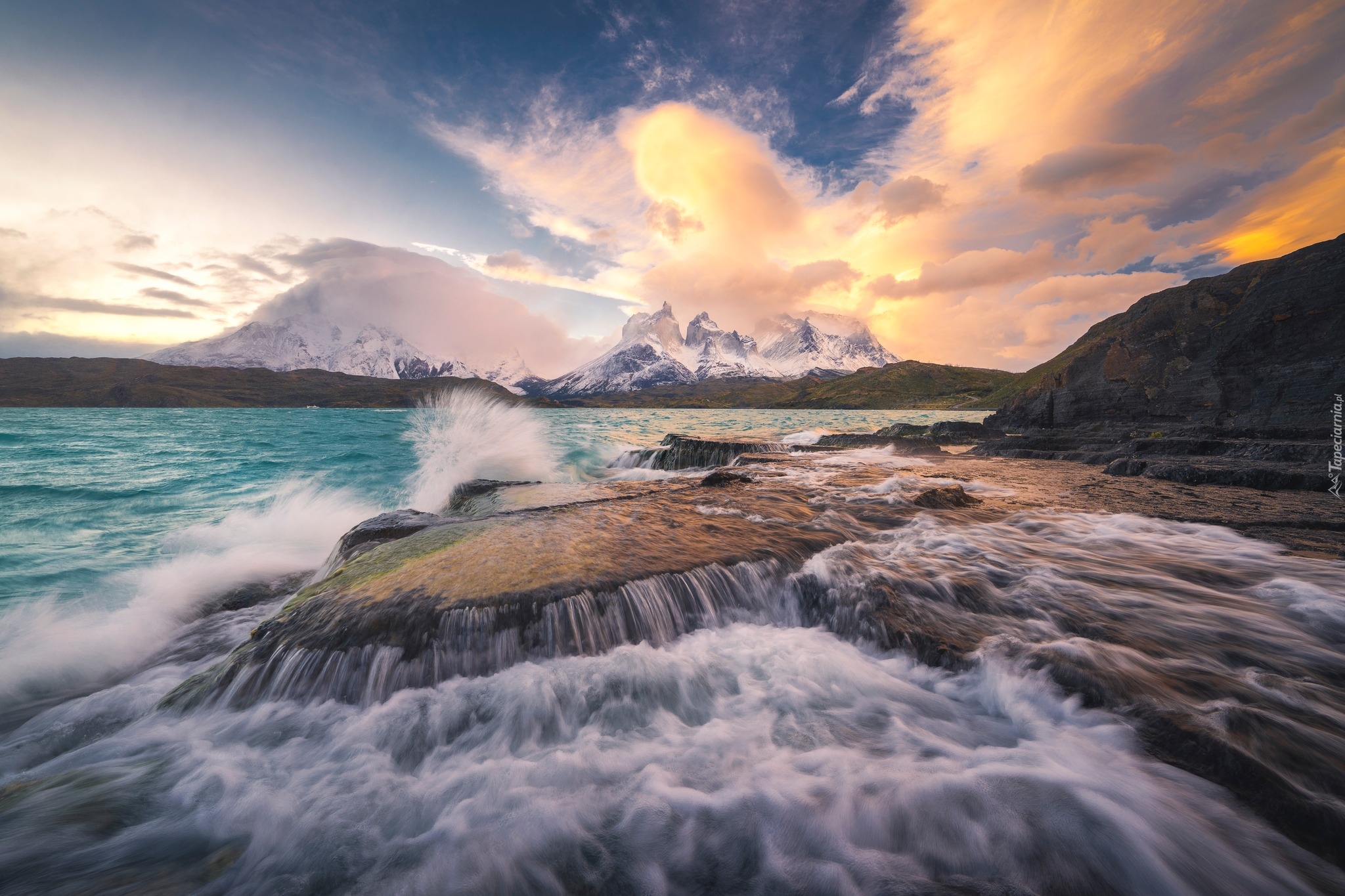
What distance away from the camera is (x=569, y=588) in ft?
17.8

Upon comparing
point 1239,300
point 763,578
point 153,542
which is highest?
point 1239,300

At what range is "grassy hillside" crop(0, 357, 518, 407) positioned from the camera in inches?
5276

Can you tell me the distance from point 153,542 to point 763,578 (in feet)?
48.4

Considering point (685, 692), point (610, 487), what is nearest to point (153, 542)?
point (610, 487)

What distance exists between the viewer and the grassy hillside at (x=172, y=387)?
134 metres

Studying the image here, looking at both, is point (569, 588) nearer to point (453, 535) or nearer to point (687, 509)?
point (453, 535)

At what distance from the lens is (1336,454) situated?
11234 mm

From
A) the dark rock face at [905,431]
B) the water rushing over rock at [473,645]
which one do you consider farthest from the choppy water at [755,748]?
the dark rock face at [905,431]

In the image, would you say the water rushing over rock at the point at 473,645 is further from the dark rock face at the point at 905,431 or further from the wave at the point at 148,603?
the dark rock face at the point at 905,431

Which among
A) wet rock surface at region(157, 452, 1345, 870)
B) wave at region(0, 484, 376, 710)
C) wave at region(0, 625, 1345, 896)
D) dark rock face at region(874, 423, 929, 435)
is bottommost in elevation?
wave at region(0, 484, 376, 710)

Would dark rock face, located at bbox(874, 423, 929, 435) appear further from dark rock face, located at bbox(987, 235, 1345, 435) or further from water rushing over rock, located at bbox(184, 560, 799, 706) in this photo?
water rushing over rock, located at bbox(184, 560, 799, 706)

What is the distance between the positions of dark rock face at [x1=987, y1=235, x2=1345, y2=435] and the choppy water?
1562 centimetres

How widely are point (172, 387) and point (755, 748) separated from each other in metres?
224

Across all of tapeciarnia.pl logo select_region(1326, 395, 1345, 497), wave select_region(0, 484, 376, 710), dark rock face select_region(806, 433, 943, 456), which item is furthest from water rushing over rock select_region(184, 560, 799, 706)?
dark rock face select_region(806, 433, 943, 456)
